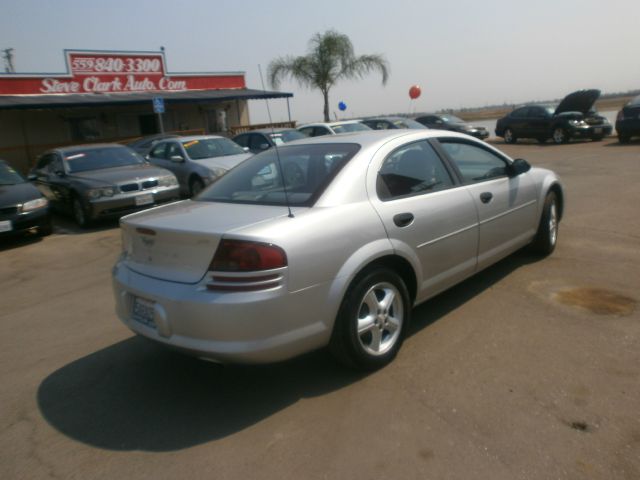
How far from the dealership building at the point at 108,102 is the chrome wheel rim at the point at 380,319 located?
59.9 feet

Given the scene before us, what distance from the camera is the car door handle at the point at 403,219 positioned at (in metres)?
3.46

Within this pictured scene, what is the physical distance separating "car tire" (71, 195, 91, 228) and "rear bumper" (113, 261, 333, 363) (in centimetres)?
668

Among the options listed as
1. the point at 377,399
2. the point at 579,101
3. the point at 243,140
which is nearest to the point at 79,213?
the point at 243,140

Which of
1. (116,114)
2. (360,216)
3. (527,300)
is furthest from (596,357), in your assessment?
(116,114)

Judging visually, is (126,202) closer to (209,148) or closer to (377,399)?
(209,148)

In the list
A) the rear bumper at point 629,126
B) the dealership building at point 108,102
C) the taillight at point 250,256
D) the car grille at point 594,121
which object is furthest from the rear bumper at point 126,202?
the car grille at point 594,121

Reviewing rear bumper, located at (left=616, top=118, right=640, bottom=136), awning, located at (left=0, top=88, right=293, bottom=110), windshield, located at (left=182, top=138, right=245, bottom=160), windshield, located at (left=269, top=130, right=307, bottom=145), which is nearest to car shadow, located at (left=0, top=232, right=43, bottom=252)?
windshield, located at (left=182, top=138, right=245, bottom=160)

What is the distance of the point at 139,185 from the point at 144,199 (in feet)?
0.90

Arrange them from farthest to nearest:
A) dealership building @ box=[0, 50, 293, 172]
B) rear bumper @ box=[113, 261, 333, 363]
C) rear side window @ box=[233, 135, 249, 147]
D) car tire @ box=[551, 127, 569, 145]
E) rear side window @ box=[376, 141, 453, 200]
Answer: dealership building @ box=[0, 50, 293, 172], car tire @ box=[551, 127, 569, 145], rear side window @ box=[233, 135, 249, 147], rear side window @ box=[376, 141, 453, 200], rear bumper @ box=[113, 261, 333, 363]

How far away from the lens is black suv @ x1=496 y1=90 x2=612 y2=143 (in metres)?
18.2

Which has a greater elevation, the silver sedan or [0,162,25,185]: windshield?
[0,162,25,185]: windshield

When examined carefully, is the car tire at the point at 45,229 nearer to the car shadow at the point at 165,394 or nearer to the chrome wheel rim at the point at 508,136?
the car shadow at the point at 165,394

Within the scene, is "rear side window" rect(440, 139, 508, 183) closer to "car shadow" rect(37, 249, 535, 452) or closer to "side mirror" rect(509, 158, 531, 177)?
"side mirror" rect(509, 158, 531, 177)

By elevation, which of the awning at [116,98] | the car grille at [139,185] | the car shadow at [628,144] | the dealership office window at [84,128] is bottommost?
the car shadow at [628,144]
